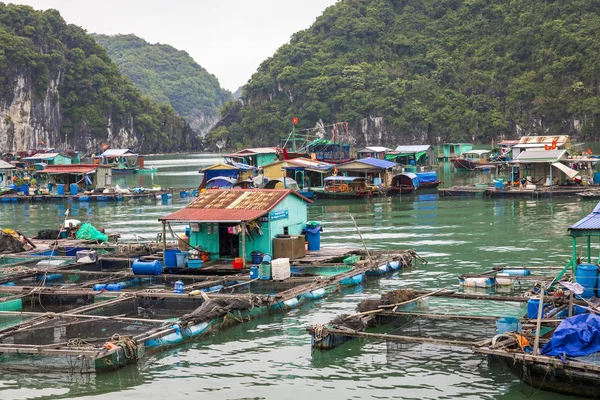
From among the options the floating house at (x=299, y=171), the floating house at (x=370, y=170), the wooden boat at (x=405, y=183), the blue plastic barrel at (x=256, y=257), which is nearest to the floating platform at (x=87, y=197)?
the floating house at (x=299, y=171)

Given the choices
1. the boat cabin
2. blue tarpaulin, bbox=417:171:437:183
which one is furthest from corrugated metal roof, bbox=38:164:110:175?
blue tarpaulin, bbox=417:171:437:183

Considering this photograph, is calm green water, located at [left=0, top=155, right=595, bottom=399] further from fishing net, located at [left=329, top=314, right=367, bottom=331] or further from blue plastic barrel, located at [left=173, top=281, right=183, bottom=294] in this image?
blue plastic barrel, located at [left=173, top=281, right=183, bottom=294]

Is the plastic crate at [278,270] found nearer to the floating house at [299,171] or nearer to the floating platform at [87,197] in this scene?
the floating house at [299,171]

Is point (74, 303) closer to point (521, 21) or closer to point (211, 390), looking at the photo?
point (211, 390)

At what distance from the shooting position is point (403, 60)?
157375 millimetres

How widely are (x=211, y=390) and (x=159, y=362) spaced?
1.88 m

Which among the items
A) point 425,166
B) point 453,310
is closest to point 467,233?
point 453,310

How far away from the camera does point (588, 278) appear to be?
54.9 ft

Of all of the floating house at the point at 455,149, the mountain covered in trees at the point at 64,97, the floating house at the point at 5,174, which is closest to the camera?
the floating house at the point at 5,174

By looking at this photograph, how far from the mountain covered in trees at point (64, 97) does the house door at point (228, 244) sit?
12312 cm

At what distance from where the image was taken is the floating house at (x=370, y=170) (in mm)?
54812

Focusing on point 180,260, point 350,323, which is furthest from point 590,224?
point 180,260

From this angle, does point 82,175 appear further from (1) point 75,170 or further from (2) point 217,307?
(2) point 217,307

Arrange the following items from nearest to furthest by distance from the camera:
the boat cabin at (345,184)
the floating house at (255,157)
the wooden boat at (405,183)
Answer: the boat cabin at (345,184) < the wooden boat at (405,183) < the floating house at (255,157)
